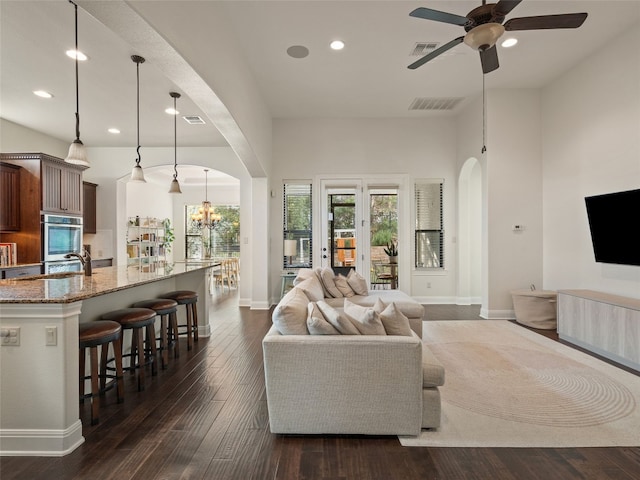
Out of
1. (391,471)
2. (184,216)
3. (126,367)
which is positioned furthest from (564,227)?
(184,216)

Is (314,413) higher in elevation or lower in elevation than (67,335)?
lower

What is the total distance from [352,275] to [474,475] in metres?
3.24

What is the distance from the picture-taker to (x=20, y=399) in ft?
6.84

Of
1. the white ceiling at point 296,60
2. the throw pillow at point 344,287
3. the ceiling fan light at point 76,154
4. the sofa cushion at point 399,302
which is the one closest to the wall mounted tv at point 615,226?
the white ceiling at point 296,60

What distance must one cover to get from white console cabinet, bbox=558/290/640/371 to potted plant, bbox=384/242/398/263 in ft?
9.56

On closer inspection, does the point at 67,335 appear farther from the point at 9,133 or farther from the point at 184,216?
the point at 184,216

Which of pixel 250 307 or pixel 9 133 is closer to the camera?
pixel 9 133

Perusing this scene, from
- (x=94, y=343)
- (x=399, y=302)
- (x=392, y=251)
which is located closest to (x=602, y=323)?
(x=399, y=302)

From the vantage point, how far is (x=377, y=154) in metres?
6.77

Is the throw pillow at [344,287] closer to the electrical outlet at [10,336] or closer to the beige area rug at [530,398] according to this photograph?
the beige area rug at [530,398]

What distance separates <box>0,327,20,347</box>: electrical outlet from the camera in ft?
6.79

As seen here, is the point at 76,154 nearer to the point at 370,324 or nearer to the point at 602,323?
the point at 370,324

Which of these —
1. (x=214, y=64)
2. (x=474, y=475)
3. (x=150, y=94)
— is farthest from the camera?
(x=150, y=94)

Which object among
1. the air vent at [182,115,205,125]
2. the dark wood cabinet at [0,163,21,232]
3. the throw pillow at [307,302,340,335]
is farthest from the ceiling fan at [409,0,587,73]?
the dark wood cabinet at [0,163,21,232]
